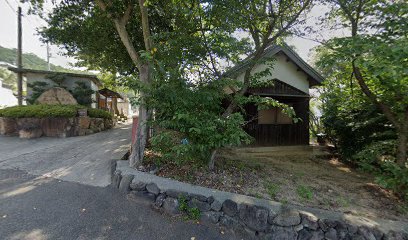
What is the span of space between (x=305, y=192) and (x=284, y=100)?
6171 millimetres

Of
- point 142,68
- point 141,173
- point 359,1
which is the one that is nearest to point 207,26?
point 142,68

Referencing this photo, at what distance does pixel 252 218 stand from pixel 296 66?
8515mm

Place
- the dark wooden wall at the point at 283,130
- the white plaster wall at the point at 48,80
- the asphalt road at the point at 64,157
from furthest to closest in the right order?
the white plaster wall at the point at 48,80
the dark wooden wall at the point at 283,130
the asphalt road at the point at 64,157

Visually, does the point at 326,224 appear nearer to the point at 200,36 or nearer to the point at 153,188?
the point at 153,188

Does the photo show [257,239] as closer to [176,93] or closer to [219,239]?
[219,239]

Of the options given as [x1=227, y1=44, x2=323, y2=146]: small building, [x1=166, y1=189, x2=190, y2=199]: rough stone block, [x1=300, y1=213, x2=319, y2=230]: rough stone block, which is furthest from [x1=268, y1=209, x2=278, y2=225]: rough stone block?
[x1=227, y1=44, x2=323, y2=146]: small building

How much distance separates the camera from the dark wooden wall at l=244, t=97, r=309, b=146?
8738 mm

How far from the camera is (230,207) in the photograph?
10.5ft

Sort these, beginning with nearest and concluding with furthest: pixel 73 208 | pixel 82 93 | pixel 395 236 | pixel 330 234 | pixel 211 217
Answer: pixel 395 236 < pixel 330 234 < pixel 211 217 < pixel 73 208 < pixel 82 93

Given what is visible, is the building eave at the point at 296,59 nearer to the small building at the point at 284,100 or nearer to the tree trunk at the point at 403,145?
the small building at the point at 284,100

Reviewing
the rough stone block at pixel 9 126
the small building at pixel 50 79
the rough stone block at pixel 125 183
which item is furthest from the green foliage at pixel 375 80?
the small building at pixel 50 79

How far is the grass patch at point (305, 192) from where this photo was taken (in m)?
3.86

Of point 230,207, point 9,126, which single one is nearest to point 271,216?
→ point 230,207

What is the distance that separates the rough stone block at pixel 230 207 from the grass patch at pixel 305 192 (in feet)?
4.84
